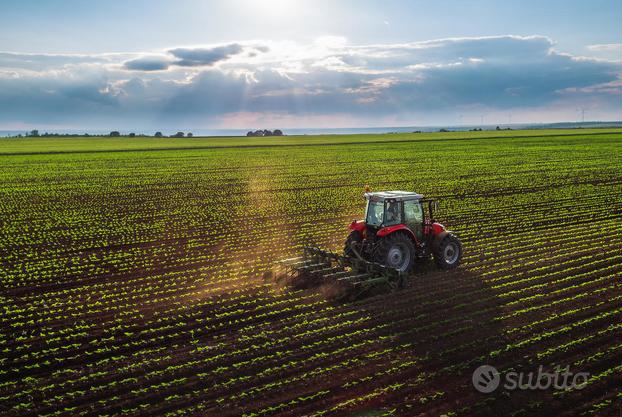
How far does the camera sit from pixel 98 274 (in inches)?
614

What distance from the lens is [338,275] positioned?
13391 mm

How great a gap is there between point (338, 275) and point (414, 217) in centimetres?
279

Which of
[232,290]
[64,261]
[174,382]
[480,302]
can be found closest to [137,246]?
[64,261]

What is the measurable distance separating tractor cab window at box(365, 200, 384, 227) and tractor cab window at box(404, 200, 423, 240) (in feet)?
2.19

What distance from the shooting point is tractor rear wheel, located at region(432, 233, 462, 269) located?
48.0ft

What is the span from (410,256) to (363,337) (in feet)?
12.7

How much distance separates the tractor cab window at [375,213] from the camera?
14172 mm

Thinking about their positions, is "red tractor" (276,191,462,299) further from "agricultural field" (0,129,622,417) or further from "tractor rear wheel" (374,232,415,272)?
"agricultural field" (0,129,622,417)

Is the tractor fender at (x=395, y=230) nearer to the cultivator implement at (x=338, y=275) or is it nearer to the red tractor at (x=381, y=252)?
the red tractor at (x=381, y=252)

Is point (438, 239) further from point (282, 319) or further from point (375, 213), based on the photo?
point (282, 319)

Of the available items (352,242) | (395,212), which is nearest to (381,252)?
(352,242)

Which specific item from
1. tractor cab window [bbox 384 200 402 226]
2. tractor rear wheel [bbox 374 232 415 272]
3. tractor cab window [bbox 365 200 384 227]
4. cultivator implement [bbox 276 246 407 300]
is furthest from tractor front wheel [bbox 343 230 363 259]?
tractor cab window [bbox 384 200 402 226]
